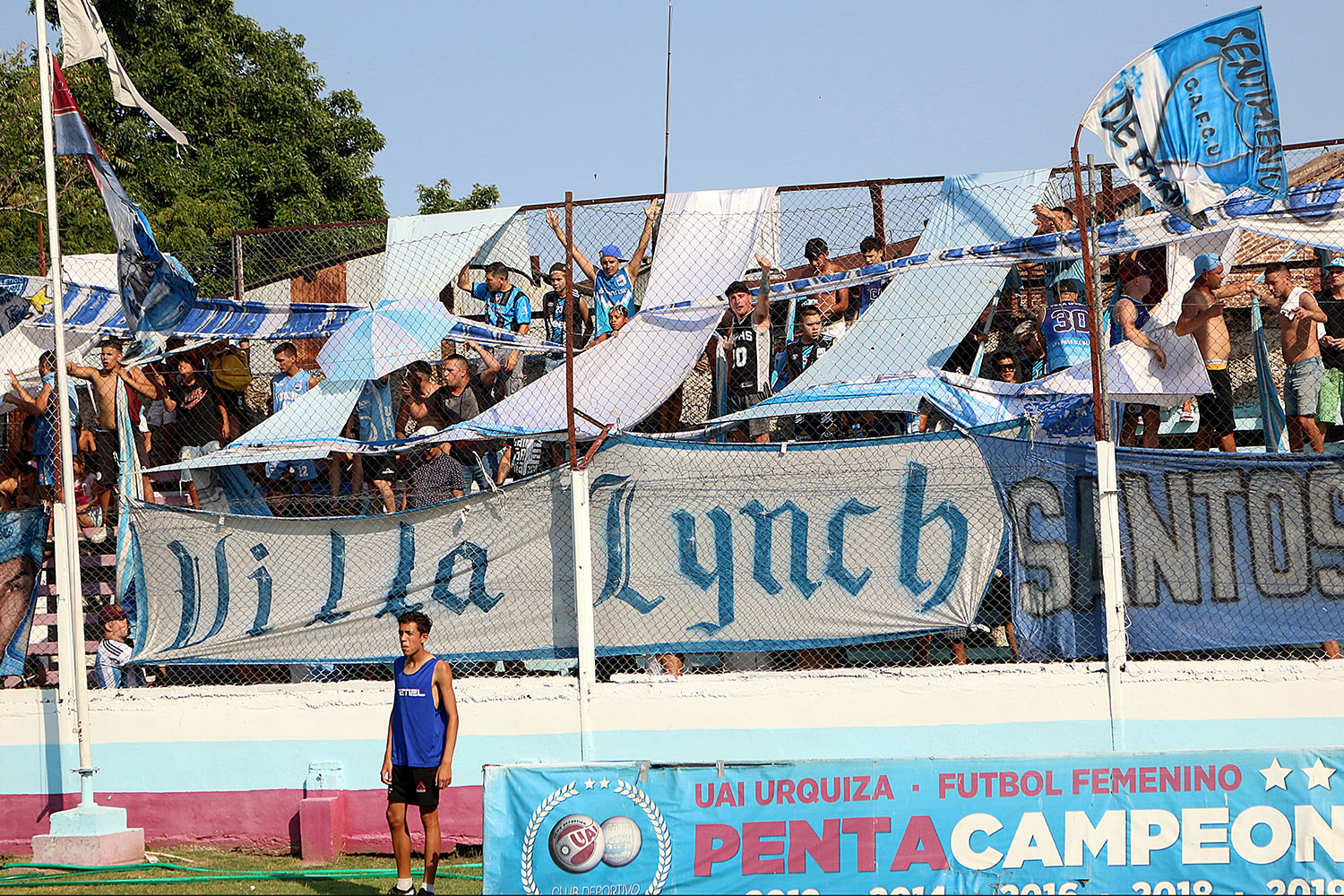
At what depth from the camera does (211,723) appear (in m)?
8.44

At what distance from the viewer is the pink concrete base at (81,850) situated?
7922 mm

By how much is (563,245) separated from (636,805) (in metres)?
4.12

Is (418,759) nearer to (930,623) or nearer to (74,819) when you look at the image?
(74,819)

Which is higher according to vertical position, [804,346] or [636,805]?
[804,346]

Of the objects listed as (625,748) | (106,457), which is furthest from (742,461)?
(106,457)

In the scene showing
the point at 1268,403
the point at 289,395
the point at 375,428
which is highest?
the point at 289,395

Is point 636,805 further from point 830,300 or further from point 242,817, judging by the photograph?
point 830,300

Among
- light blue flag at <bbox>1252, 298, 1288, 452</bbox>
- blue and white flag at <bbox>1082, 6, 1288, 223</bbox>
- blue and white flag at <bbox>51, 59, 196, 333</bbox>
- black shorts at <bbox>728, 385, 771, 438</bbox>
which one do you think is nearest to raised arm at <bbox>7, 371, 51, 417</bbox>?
blue and white flag at <bbox>51, 59, 196, 333</bbox>

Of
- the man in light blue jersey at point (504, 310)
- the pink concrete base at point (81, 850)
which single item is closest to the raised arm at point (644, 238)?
the man in light blue jersey at point (504, 310)

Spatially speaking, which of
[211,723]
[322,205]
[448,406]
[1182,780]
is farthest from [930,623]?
[322,205]

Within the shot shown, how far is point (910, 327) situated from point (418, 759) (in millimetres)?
4213

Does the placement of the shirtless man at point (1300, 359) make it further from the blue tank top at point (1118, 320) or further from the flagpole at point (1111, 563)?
the flagpole at point (1111, 563)

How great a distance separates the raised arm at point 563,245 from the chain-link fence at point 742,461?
51 millimetres

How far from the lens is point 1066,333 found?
855 centimetres
